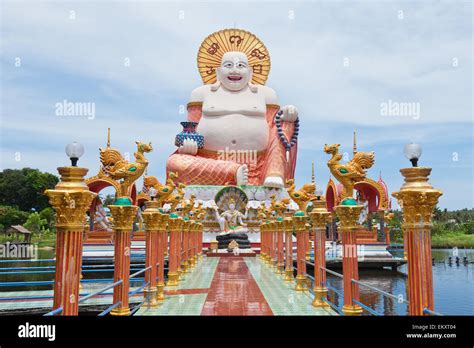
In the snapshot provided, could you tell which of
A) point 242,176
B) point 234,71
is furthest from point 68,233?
point 234,71

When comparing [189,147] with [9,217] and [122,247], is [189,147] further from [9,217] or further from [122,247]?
[9,217]

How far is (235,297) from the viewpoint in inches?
299

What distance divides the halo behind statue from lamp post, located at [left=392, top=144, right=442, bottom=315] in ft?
74.7

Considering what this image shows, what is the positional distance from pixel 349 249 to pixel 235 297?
2694 mm

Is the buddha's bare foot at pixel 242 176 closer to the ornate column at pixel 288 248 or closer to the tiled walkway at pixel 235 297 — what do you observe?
the ornate column at pixel 288 248

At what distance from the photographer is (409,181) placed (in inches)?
144

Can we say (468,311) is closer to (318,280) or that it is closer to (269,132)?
(318,280)

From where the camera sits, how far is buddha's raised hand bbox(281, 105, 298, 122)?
2394 cm

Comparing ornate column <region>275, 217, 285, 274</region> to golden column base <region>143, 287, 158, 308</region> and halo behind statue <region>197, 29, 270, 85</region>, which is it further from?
halo behind statue <region>197, 29, 270, 85</region>

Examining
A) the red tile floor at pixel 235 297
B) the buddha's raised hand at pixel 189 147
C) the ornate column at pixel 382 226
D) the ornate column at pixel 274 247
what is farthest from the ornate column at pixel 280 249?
the buddha's raised hand at pixel 189 147

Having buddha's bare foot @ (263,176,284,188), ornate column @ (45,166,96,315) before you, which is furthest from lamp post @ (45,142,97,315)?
buddha's bare foot @ (263,176,284,188)

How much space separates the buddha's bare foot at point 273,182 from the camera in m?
22.4
